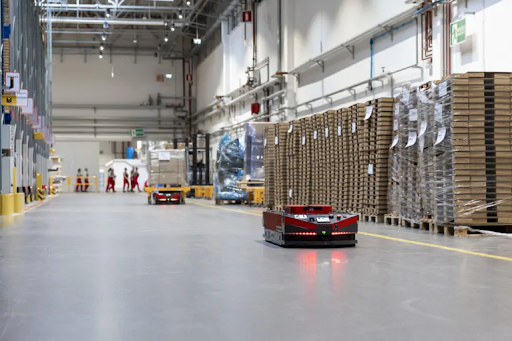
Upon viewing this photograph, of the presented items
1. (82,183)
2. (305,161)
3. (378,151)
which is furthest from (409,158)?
(82,183)

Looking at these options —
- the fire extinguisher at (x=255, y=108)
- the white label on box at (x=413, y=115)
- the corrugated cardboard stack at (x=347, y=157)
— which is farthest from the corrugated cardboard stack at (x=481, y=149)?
the fire extinguisher at (x=255, y=108)

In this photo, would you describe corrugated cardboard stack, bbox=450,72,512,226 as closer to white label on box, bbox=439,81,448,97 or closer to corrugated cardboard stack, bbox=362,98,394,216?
white label on box, bbox=439,81,448,97

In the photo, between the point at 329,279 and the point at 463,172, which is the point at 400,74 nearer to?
the point at 463,172

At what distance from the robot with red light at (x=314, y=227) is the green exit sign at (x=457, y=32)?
19.5 feet

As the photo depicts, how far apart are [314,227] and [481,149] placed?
115 inches

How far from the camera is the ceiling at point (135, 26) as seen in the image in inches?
1292

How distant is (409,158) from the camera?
430 inches

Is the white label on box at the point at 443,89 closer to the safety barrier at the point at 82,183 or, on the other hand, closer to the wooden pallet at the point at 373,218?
the wooden pallet at the point at 373,218

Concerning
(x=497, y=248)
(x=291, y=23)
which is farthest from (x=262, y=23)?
(x=497, y=248)

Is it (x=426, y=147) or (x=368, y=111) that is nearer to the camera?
(x=426, y=147)

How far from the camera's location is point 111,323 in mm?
3859

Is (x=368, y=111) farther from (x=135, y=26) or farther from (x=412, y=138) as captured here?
(x=135, y=26)

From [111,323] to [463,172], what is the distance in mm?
6625

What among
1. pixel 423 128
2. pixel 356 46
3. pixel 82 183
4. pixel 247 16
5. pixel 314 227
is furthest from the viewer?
pixel 82 183
